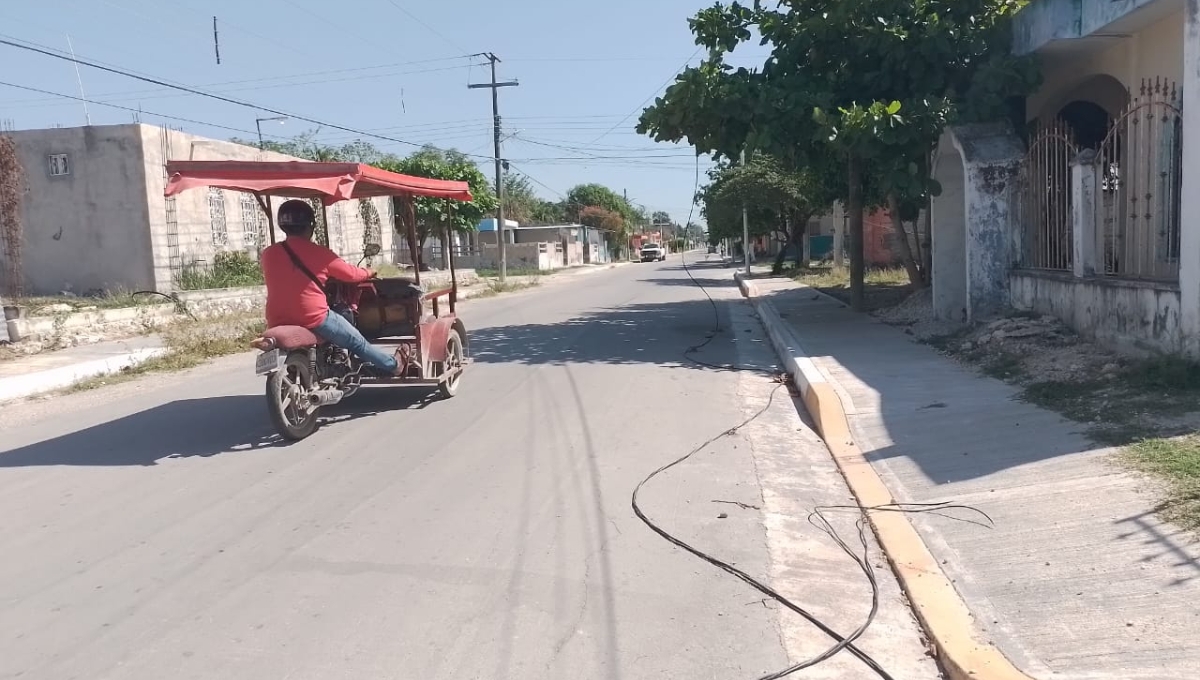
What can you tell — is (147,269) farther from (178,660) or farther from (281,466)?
(178,660)

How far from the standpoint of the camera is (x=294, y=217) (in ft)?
26.2

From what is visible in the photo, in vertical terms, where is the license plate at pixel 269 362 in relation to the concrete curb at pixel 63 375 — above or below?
above

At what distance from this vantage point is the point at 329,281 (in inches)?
341

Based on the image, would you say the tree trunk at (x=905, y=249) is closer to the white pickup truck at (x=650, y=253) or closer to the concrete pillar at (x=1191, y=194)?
the concrete pillar at (x=1191, y=194)

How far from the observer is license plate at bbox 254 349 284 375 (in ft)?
24.1

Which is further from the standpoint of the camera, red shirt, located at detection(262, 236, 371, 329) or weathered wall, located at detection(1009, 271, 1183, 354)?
weathered wall, located at detection(1009, 271, 1183, 354)

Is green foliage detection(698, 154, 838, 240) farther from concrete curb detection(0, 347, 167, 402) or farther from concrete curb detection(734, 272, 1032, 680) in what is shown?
concrete curb detection(734, 272, 1032, 680)

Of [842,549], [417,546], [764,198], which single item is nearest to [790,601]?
[842,549]

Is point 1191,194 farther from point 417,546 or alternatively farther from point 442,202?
point 442,202

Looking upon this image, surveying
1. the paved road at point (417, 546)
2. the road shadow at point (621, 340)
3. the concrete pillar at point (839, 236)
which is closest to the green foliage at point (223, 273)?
the road shadow at point (621, 340)

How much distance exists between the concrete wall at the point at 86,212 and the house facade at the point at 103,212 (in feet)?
0.07

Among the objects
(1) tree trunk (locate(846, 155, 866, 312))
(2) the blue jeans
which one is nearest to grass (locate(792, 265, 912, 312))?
(1) tree trunk (locate(846, 155, 866, 312))

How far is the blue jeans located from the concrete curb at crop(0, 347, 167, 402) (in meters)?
5.42

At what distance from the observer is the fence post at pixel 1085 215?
9812 millimetres
